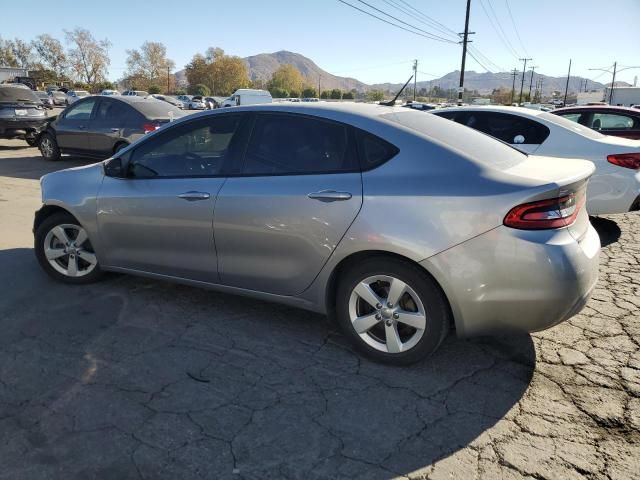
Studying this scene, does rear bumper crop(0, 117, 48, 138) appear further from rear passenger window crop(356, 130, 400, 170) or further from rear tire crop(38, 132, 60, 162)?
rear passenger window crop(356, 130, 400, 170)

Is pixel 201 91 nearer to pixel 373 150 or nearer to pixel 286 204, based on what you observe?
pixel 286 204

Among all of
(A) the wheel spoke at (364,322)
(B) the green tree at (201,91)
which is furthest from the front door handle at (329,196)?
(B) the green tree at (201,91)

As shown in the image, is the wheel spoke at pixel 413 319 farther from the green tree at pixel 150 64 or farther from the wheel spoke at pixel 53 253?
the green tree at pixel 150 64

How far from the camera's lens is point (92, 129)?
426 inches

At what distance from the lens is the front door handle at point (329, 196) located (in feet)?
10.2

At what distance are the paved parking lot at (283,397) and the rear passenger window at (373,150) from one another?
4.17 feet

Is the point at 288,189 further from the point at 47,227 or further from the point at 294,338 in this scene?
the point at 47,227

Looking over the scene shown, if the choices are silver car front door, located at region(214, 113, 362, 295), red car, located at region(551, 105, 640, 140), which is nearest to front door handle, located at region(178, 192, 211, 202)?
→ silver car front door, located at region(214, 113, 362, 295)

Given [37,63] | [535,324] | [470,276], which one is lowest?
Result: [535,324]

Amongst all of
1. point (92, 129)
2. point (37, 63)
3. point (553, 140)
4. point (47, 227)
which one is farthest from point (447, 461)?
point (37, 63)

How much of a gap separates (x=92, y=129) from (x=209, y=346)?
899 centimetres

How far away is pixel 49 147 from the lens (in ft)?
39.2

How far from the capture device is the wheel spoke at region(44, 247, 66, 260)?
4516 mm

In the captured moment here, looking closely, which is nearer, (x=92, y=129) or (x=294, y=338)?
(x=294, y=338)
